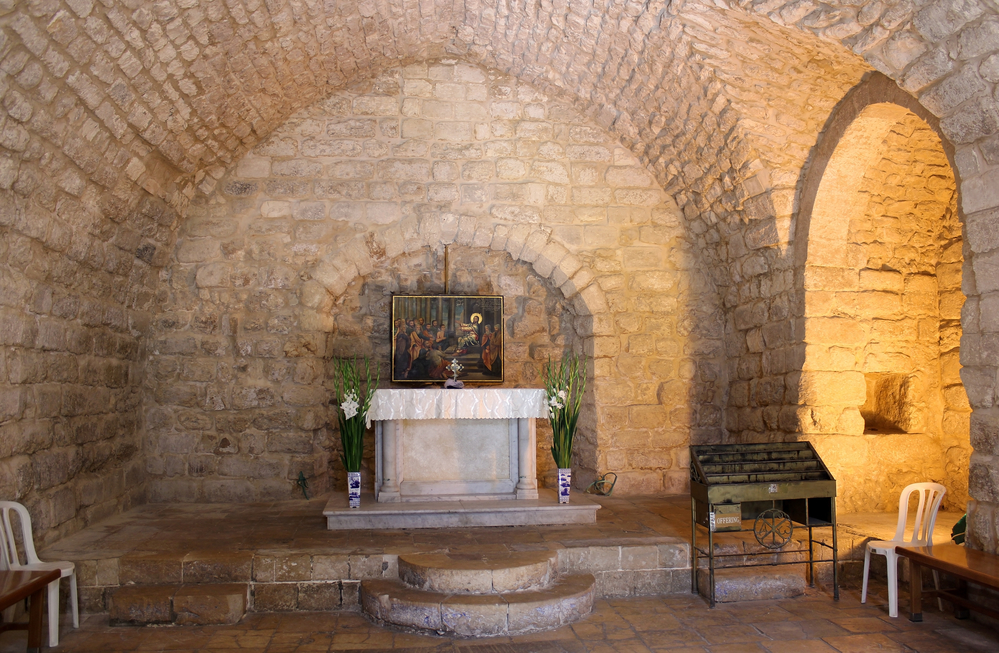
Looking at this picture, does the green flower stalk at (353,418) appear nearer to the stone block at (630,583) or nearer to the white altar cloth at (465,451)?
the white altar cloth at (465,451)

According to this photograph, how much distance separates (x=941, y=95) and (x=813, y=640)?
286 centimetres

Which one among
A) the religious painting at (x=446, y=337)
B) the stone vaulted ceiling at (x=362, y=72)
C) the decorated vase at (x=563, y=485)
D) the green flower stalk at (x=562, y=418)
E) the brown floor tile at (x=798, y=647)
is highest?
the stone vaulted ceiling at (x=362, y=72)

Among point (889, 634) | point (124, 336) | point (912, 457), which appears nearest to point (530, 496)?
point (889, 634)

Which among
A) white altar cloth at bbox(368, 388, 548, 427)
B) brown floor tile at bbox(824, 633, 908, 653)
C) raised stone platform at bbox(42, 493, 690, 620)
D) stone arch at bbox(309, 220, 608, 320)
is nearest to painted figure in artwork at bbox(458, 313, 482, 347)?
stone arch at bbox(309, 220, 608, 320)

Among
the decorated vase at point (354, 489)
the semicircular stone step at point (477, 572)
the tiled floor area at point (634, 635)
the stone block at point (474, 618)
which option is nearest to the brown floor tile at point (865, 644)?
the tiled floor area at point (634, 635)

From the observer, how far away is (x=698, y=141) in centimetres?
586

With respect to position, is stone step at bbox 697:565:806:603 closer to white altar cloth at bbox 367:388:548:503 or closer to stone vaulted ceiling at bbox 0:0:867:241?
white altar cloth at bbox 367:388:548:503

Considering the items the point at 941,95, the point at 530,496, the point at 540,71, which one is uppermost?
the point at 540,71

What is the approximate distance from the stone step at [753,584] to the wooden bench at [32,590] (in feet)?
11.8

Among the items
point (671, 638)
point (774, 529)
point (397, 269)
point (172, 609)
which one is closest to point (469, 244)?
point (397, 269)

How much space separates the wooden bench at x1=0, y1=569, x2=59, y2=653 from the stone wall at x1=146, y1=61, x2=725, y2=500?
2.55 m

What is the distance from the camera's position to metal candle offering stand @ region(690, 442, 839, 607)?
4250mm

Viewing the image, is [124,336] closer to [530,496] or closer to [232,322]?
[232,322]

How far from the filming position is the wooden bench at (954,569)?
345 centimetres
